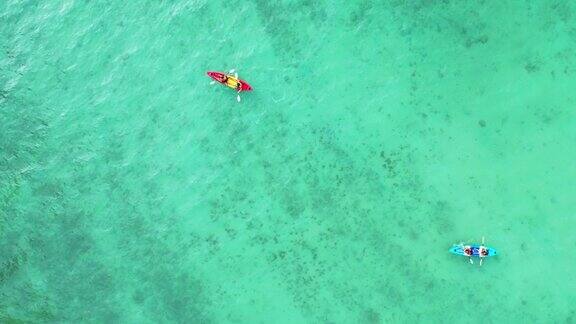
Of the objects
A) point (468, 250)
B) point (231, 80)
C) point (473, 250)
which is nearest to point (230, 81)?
point (231, 80)

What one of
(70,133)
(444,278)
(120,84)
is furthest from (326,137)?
(70,133)

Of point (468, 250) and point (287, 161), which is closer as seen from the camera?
point (468, 250)

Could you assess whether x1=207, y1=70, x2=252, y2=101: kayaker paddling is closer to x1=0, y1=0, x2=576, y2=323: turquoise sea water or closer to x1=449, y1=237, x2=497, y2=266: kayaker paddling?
x1=0, y1=0, x2=576, y2=323: turquoise sea water

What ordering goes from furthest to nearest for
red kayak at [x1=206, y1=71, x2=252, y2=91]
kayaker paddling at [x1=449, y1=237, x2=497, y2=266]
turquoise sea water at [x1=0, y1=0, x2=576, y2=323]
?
1. red kayak at [x1=206, y1=71, x2=252, y2=91]
2. turquoise sea water at [x1=0, y1=0, x2=576, y2=323]
3. kayaker paddling at [x1=449, y1=237, x2=497, y2=266]

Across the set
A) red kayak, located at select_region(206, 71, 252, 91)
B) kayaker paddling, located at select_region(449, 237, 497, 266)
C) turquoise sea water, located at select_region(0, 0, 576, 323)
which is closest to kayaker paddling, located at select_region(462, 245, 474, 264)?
kayaker paddling, located at select_region(449, 237, 497, 266)

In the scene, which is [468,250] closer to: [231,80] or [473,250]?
[473,250]

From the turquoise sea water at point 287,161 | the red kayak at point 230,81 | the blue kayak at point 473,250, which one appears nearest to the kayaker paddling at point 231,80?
the red kayak at point 230,81

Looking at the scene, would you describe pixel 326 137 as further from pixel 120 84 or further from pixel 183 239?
pixel 120 84
